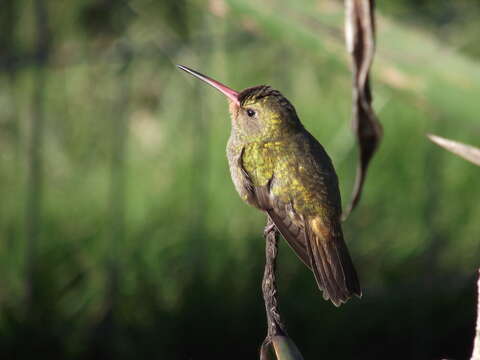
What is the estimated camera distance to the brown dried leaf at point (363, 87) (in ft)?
2.15

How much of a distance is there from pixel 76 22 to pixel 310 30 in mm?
3284

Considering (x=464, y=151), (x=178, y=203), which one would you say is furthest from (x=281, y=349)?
(x=178, y=203)

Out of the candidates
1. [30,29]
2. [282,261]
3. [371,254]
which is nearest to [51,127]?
[30,29]

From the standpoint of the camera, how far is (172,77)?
410 centimetres

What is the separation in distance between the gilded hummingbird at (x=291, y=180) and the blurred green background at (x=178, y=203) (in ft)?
7.89

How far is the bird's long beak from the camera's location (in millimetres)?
510

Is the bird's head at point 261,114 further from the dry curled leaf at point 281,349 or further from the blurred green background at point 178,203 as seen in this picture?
the blurred green background at point 178,203

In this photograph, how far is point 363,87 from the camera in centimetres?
67

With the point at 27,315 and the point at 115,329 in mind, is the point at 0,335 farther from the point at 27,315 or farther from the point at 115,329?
the point at 115,329

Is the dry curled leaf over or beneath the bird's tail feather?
over

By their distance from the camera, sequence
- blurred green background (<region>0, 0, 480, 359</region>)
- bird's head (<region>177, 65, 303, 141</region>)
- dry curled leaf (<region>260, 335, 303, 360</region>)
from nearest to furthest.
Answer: dry curled leaf (<region>260, 335, 303, 360</region>)
bird's head (<region>177, 65, 303, 141</region>)
blurred green background (<region>0, 0, 480, 359</region>)

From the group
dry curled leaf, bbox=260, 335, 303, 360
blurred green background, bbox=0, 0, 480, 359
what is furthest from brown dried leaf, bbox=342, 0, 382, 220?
blurred green background, bbox=0, 0, 480, 359

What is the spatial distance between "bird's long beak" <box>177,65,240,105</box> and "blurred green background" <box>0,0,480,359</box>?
8.43ft

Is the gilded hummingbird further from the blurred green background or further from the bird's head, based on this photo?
the blurred green background
